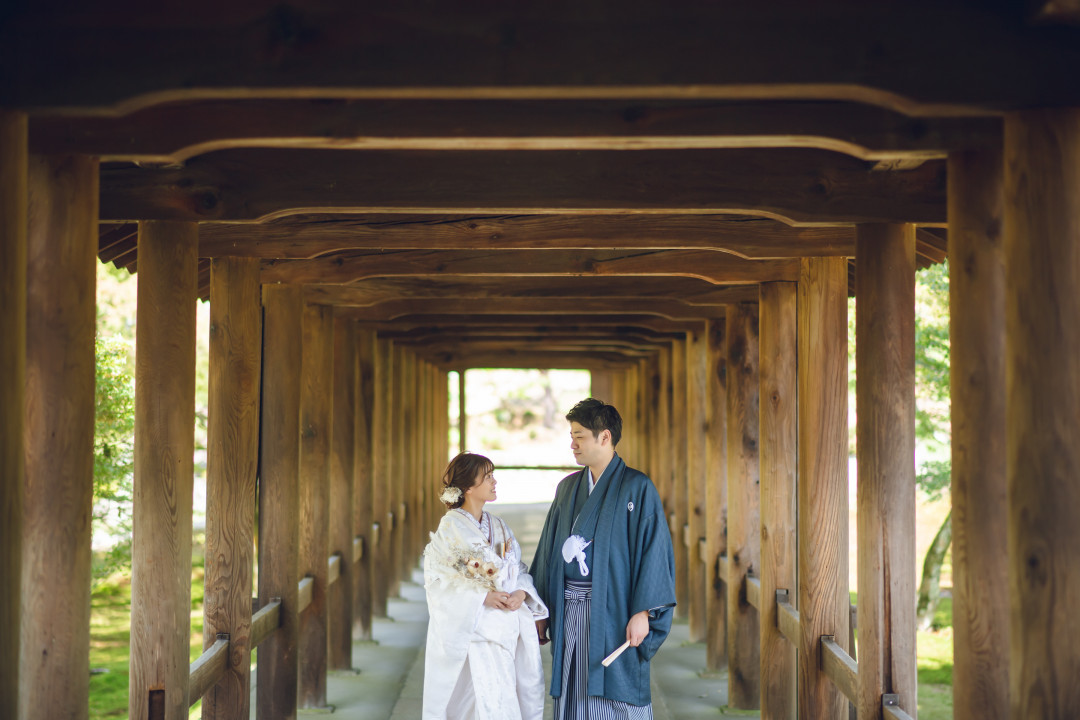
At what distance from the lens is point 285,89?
2.50 metres

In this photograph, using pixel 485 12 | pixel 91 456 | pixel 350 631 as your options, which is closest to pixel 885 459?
pixel 485 12

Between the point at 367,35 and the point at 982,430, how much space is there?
6.23 feet

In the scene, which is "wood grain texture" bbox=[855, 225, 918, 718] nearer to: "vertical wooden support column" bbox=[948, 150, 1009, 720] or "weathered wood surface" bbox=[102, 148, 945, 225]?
"weathered wood surface" bbox=[102, 148, 945, 225]

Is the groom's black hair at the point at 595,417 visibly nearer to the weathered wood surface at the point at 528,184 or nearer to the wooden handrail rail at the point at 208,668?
the weathered wood surface at the point at 528,184

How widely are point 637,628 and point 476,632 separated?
2.35 feet

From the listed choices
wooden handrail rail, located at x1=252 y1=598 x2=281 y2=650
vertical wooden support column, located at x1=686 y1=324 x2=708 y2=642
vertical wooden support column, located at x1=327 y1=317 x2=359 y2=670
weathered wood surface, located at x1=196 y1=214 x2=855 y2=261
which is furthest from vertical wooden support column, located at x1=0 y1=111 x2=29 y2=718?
vertical wooden support column, located at x1=686 y1=324 x2=708 y2=642

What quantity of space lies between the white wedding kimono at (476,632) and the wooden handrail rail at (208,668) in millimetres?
902

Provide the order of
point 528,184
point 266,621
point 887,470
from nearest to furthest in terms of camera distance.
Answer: point 528,184 < point 887,470 < point 266,621

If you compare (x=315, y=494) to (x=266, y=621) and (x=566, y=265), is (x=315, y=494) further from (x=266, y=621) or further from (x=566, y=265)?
(x=566, y=265)

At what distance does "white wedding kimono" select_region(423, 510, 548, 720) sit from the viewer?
4.20 metres

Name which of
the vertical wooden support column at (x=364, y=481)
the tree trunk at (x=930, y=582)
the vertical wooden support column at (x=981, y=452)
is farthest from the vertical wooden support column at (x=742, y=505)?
the tree trunk at (x=930, y=582)

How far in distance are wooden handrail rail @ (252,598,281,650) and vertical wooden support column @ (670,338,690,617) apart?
4.44 m

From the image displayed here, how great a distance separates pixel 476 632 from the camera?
4.23 meters

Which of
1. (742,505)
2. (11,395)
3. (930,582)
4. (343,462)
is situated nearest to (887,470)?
(742,505)
